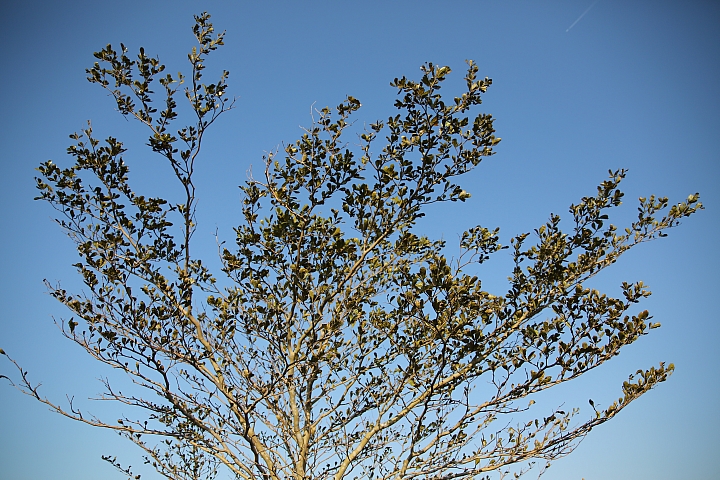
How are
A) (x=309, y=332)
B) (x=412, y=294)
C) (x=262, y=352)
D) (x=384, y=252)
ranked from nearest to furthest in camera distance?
(x=412, y=294)
(x=309, y=332)
(x=262, y=352)
(x=384, y=252)

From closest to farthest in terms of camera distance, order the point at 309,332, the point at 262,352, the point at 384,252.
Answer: the point at 309,332
the point at 262,352
the point at 384,252

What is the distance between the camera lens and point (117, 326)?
16.4 feet

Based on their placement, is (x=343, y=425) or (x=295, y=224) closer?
(x=295, y=224)

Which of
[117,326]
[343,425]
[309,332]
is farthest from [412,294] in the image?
[117,326]

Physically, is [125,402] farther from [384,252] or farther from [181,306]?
[384,252]

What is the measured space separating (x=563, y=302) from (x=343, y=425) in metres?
3.05

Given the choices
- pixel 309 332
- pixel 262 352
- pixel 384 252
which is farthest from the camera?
pixel 384 252

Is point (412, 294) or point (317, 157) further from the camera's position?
point (317, 157)

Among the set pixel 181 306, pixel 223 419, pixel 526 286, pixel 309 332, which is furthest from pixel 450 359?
pixel 181 306

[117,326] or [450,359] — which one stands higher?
[117,326]

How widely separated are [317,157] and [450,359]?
9.03 feet

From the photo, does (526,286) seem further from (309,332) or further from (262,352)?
(262,352)

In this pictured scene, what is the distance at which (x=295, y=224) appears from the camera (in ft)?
18.0

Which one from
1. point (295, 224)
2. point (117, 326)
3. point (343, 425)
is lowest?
point (343, 425)
